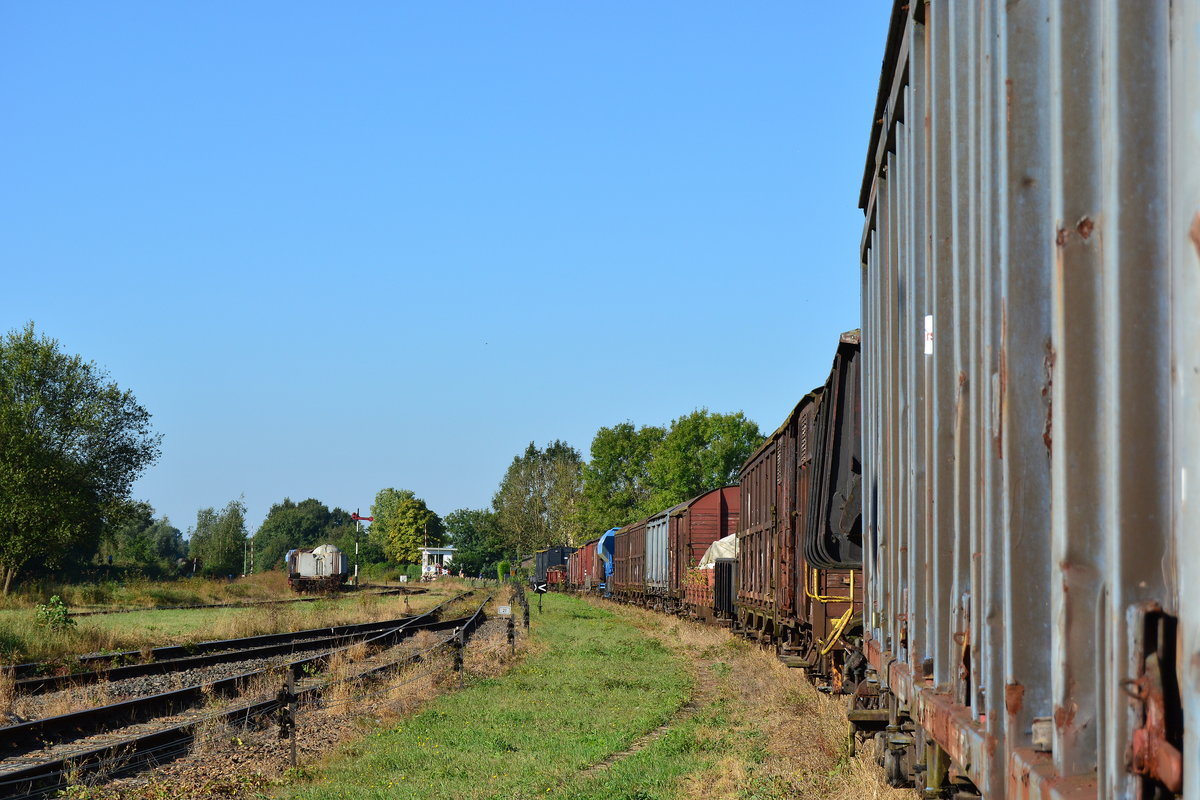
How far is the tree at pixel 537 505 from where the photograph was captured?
115188 mm

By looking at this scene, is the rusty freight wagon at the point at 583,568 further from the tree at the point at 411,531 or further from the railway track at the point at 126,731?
the tree at the point at 411,531

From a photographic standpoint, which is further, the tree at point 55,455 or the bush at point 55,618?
the tree at point 55,455

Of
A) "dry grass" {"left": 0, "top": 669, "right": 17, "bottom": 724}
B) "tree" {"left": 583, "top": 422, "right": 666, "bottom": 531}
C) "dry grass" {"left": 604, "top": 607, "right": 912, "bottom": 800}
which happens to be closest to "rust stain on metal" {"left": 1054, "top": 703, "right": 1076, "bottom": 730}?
"dry grass" {"left": 604, "top": 607, "right": 912, "bottom": 800}

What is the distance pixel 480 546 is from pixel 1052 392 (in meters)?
116

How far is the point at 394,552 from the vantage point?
142 metres

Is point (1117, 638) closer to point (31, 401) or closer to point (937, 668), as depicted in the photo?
point (937, 668)

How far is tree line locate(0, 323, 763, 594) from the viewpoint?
47.4m

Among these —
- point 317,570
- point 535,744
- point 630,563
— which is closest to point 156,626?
point 630,563

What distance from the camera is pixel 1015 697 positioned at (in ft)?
8.57

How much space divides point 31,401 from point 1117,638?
5580 cm

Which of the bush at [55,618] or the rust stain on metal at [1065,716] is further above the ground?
the rust stain on metal at [1065,716]

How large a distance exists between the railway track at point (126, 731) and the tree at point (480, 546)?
319 feet

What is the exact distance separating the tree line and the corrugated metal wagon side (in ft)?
160

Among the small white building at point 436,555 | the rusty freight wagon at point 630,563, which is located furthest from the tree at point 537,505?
the rusty freight wagon at point 630,563
